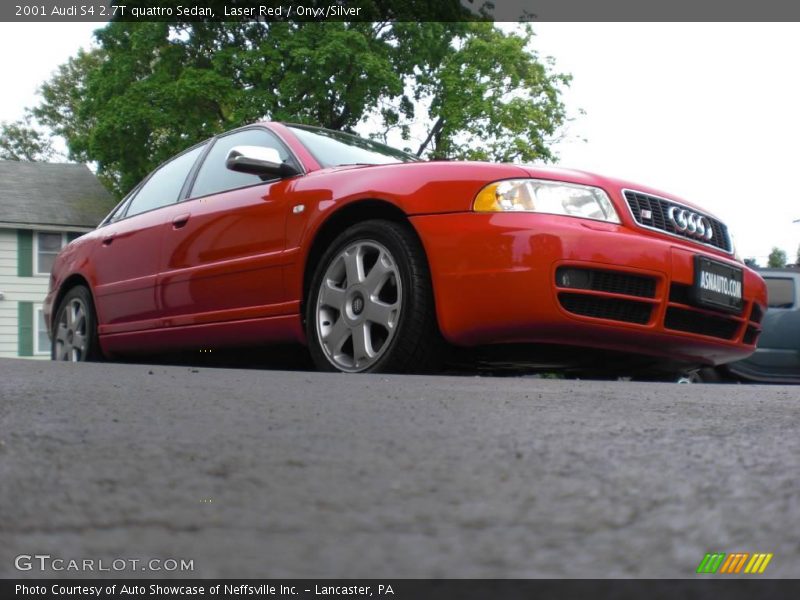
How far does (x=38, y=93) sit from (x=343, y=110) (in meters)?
22.0

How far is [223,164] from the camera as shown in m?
5.79

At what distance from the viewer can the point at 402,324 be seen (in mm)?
4207

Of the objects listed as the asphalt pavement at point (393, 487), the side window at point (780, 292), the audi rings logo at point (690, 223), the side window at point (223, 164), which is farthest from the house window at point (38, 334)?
the asphalt pavement at point (393, 487)

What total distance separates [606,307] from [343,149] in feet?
6.34

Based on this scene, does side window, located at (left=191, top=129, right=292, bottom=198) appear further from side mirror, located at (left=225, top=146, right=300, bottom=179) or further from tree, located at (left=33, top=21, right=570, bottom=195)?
tree, located at (left=33, top=21, right=570, bottom=195)

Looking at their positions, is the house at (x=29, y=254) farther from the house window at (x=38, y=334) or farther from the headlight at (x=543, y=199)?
the headlight at (x=543, y=199)

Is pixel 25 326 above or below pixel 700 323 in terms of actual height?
below

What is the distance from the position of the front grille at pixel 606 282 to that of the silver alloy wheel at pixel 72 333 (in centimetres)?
388

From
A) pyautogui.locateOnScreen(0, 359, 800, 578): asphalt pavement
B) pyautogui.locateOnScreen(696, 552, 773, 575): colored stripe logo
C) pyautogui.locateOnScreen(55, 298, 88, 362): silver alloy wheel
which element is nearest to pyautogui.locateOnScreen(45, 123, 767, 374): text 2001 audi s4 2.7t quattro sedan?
pyautogui.locateOnScreen(55, 298, 88, 362): silver alloy wheel

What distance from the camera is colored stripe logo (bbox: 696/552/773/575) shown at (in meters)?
1.03

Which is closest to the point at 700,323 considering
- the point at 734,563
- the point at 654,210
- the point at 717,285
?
the point at 717,285

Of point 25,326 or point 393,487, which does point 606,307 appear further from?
point 25,326

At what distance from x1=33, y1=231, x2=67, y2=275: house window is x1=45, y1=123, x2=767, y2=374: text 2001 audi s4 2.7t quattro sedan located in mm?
23105

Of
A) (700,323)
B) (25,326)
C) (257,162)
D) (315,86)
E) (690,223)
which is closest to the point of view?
(700,323)
